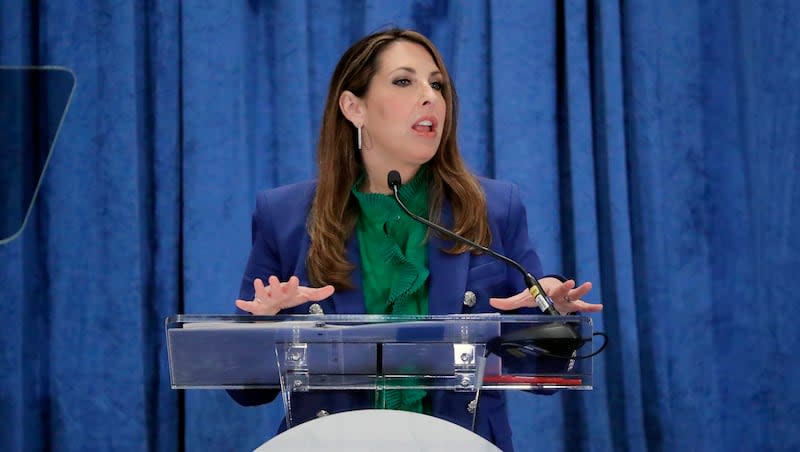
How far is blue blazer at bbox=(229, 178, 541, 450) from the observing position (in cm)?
187

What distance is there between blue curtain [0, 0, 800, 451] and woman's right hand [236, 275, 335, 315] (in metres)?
1.27

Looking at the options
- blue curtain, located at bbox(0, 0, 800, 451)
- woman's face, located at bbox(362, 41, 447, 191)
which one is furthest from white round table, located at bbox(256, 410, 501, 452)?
blue curtain, located at bbox(0, 0, 800, 451)

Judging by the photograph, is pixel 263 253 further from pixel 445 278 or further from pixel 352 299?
pixel 445 278

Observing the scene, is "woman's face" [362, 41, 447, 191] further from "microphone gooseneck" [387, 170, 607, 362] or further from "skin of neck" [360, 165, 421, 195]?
"microphone gooseneck" [387, 170, 607, 362]

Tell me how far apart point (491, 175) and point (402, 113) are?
844 millimetres

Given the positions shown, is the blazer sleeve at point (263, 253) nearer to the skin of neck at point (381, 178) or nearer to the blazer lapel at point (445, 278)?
the skin of neck at point (381, 178)

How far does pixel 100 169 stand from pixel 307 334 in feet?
5.97

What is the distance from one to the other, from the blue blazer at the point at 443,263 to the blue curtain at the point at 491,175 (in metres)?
0.74

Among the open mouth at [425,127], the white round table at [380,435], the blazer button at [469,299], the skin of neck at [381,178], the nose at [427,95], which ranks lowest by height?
the white round table at [380,435]

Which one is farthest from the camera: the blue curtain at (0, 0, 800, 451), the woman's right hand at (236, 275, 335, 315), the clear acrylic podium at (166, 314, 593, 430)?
the blue curtain at (0, 0, 800, 451)

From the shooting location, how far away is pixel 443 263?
2.04 metres

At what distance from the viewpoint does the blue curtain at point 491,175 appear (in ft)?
9.62

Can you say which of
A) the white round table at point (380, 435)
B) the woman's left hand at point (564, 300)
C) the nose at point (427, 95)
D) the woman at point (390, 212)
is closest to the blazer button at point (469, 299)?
the woman at point (390, 212)

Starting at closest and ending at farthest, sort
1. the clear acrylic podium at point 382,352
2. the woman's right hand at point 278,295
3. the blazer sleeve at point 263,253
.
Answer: the clear acrylic podium at point 382,352 < the woman's right hand at point 278,295 < the blazer sleeve at point 263,253
